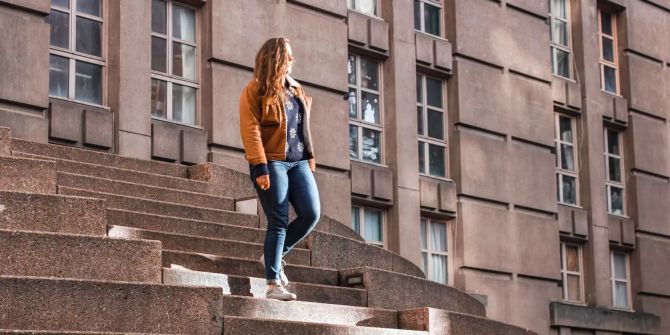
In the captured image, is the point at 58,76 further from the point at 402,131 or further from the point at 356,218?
the point at 402,131

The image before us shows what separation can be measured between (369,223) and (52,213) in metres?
9.93

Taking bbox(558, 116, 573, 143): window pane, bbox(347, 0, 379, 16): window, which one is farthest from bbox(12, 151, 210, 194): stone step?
bbox(558, 116, 573, 143): window pane

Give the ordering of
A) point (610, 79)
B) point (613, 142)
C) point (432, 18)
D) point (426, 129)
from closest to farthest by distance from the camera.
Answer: point (426, 129) < point (432, 18) < point (613, 142) < point (610, 79)

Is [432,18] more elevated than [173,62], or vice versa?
[432,18]

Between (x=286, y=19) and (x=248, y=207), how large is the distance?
4.98 m

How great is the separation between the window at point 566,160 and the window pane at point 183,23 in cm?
840

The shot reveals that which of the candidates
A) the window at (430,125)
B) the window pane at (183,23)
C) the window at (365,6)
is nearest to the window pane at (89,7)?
the window pane at (183,23)

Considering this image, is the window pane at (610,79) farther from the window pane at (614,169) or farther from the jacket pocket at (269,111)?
the jacket pocket at (269,111)

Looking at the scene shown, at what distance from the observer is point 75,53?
1631 centimetres

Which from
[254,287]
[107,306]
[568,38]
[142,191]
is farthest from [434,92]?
[107,306]

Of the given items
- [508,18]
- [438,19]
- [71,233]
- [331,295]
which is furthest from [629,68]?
[71,233]

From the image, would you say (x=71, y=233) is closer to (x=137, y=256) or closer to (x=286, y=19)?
(x=137, y=256)

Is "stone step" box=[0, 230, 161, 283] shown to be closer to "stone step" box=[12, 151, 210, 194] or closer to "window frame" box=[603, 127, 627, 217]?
"stone step" box=[12, 151, 210, 194]

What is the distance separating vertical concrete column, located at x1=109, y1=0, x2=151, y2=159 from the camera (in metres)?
16.4
